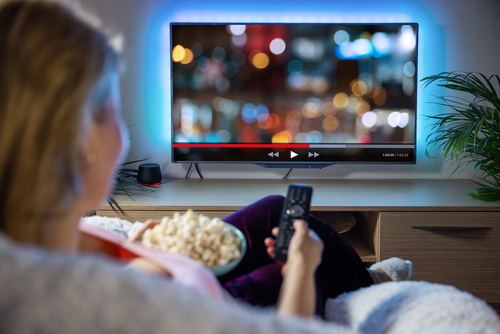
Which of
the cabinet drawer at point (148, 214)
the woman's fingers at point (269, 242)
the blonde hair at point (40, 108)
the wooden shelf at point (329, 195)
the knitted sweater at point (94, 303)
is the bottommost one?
the cabinet drawer at point (148, 214)

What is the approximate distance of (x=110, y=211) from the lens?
1739 millimetres

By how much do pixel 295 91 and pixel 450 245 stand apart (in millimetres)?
1084

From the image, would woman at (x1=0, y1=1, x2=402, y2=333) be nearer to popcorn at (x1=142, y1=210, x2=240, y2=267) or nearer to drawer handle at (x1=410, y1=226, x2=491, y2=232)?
popcorn at (x1=142, y1=210, x2=240, y2=267)

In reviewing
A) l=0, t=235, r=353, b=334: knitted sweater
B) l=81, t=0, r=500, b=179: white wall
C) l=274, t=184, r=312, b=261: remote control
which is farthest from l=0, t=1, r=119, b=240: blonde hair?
l=81, t=0, r=500, b=179: white wall

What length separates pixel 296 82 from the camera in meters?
2.05

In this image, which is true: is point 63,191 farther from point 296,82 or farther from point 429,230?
point 296,82

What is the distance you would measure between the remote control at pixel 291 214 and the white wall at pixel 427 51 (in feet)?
4.00

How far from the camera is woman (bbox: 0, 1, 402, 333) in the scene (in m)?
0.27

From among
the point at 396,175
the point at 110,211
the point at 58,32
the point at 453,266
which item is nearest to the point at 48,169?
the point at 58,32

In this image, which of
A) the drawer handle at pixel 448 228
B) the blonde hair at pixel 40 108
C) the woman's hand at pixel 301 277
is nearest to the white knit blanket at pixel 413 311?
the woman's hand at pixel 301 277

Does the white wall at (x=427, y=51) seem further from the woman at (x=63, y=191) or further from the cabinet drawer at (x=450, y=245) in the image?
the woman at (x=63, y=191)

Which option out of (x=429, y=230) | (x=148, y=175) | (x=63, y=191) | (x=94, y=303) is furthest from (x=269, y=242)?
(x=148, y=175)

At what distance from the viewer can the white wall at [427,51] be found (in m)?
2.10

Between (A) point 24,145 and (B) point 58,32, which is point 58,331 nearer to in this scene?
(A) point 24,145
